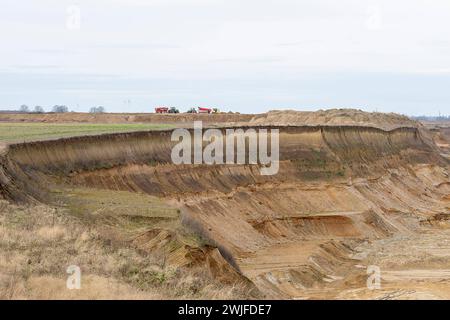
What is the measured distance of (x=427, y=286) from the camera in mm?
38406

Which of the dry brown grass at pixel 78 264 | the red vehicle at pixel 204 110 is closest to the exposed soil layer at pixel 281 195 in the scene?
the dry brown grass at pixel 78 264

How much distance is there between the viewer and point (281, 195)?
217 ft

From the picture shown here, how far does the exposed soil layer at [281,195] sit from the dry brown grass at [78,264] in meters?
3.91

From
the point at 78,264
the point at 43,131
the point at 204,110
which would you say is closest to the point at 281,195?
the point at 43,131

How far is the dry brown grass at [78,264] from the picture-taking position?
52.8 ft

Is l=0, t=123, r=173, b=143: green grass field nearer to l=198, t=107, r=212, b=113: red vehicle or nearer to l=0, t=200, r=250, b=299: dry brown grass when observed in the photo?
l=0, t=200, r=250, b=299: dry brown grass

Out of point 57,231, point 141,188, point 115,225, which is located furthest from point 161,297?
point 141,188

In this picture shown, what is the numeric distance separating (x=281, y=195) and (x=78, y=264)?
48218 mm

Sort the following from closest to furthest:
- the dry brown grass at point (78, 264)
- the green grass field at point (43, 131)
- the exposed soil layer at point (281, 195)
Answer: the dry brown grass at point (78, 264), the exposed soil layer at point (281, 195), the green grass field at point (43, 131)

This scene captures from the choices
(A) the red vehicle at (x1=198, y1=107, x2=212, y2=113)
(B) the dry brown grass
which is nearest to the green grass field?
(B) the dry brown grass

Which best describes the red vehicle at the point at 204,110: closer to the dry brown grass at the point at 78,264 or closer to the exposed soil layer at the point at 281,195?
the exposed soil layer at the point at 281,195

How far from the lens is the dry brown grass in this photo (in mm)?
16094

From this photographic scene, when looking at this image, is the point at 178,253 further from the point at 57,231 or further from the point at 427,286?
the point at 427,286

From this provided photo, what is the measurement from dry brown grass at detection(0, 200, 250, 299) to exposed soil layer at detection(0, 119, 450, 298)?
3.91 metres
